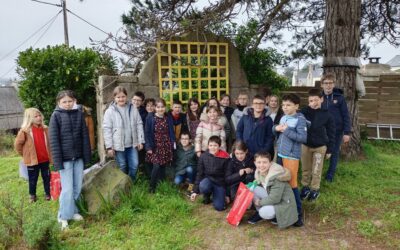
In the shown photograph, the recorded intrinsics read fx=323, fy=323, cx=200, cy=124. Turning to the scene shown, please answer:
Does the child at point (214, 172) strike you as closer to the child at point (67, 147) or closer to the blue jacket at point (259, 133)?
the blue jacket at point (259, 133)

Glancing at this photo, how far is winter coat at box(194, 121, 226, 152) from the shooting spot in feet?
14.5

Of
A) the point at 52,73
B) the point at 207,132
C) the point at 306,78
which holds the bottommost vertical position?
the point at 207,132

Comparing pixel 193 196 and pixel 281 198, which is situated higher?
pixel 281 198

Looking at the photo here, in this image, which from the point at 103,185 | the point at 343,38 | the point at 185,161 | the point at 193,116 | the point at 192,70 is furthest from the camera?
the point at 192,70

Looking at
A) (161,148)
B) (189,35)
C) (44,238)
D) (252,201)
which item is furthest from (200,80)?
(44,238)

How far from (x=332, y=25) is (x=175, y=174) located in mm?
3543

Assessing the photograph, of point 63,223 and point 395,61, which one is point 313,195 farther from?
point 395,61

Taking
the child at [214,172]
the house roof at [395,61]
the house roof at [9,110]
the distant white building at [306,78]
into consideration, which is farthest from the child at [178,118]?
the distant white building at [306,78]

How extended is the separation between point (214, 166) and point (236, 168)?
0.91 feet

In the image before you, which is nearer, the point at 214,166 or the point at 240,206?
the point at 240,206

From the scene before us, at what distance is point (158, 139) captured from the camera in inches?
172

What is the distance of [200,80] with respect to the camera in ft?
18.3

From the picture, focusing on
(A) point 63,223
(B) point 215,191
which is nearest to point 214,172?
(B) point 215,191

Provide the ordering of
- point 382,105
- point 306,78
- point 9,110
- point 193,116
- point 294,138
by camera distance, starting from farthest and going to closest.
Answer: point 306,78 → point 9,110 → point 382,105 → point 193,116 → point 294,138
